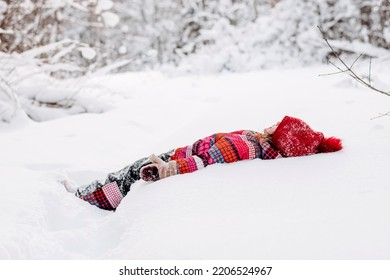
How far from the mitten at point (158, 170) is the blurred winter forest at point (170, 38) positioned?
1.69 m

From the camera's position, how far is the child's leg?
2156 mm

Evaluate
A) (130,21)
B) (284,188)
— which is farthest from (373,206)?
(130,21)

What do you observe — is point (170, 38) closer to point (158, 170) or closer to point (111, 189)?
point (111, 189)

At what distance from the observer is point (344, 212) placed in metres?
1.45

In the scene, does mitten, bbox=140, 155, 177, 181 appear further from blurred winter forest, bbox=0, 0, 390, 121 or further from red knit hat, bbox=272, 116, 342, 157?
blurred winter forest, bbox=0, 0, 390, 121

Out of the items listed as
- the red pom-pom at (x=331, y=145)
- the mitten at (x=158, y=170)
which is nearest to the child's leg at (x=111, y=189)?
the mitten at (x=158, y=170)

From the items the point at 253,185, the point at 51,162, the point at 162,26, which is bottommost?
the point at 162,26

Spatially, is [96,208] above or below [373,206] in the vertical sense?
below

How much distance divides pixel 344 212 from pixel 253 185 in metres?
0.40

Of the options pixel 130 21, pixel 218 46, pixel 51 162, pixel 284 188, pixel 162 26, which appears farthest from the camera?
pixel 130 21

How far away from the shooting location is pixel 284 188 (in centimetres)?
171

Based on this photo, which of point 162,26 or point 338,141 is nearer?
point 338,141
